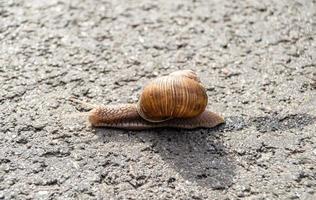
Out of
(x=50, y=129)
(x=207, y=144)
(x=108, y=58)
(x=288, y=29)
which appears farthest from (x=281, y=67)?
(x=50, y=129)

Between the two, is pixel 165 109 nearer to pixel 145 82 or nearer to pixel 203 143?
pixel 203 143

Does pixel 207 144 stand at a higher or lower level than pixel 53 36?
lower

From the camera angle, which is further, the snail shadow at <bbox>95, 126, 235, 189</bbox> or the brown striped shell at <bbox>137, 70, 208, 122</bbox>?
the brown striped shell at <bbox>137, 70, 208, 122</bbox>

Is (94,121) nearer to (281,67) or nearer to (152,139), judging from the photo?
(152,139)

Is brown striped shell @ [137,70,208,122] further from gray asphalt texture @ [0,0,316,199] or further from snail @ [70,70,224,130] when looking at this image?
gray asphalt texture @ [0,0,316,199]

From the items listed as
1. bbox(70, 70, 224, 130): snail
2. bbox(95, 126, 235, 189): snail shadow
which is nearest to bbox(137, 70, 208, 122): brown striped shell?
bbox(70, 70, 224, 130): snail

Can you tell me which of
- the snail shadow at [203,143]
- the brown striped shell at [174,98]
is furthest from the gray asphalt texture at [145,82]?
the brown striped shell at [174,98]
